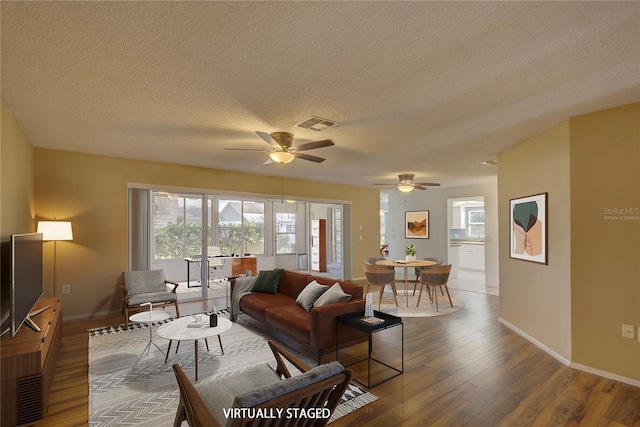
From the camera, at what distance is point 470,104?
300 centimetres

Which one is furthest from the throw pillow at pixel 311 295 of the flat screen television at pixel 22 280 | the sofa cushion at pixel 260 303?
the flat screen television at pixel 22 280

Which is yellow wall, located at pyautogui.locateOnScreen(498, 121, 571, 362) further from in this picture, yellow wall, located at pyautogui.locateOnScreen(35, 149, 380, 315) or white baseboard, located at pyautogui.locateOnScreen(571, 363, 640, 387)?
yellow wall, located at pyautogui.locateOnScreen(35, 149, 380, 315)

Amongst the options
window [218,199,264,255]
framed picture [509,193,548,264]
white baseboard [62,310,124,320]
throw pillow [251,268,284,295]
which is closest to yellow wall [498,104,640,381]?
framed picture [509,193,548,264]

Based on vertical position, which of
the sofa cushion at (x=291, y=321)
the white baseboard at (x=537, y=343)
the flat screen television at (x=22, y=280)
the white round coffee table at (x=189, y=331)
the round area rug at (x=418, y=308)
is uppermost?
the flat screen television at (x=22, y=280)

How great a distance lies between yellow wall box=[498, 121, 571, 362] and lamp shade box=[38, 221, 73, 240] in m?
6.13

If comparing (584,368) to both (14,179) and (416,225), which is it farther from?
(416,225)

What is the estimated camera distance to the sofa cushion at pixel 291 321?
11.2 ft

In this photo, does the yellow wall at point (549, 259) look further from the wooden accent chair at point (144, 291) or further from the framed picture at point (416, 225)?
the wooden accent chair at point (144, 291)

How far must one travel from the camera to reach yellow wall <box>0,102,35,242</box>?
9.64 ft

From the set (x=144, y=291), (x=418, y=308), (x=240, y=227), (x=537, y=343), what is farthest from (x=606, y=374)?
(x=240, y=227)

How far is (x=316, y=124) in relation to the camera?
3.55 m

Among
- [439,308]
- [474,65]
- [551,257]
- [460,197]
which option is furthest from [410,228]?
[474,65]

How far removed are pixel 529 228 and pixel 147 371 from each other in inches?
185

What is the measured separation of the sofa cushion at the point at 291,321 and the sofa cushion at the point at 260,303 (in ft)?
0.42
